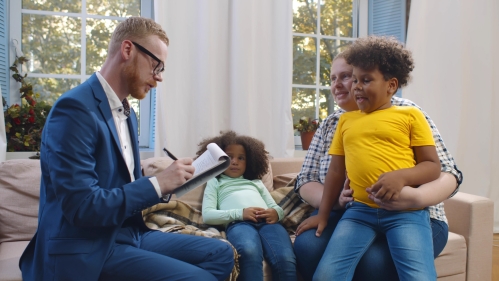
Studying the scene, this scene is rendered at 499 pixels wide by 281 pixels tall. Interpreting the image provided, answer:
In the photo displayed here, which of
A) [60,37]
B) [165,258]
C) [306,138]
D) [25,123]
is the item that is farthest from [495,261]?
[60,37]

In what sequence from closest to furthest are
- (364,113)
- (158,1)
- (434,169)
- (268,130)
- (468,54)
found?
(434,169)
(364,113)
(158,1)
(268,130)
(468,54)

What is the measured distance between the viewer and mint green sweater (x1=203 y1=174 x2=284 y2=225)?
6.88 feet

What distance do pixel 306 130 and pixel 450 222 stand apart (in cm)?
127

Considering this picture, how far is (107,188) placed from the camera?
1401 mm

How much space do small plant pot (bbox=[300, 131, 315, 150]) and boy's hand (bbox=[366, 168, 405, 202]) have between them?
1683 mm

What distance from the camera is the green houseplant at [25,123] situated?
269 cm

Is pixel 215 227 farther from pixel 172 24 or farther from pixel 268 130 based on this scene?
pixel 172 24

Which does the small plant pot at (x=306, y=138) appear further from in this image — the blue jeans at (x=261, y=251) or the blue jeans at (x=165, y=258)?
the blue jeans at (x=165, y=258)

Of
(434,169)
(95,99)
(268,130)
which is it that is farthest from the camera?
(268,130)

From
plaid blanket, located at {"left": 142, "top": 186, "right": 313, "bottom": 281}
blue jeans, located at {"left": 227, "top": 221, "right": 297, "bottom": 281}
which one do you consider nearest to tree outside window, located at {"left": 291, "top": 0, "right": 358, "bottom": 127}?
plaid blanket, located at {"left": 142, "top": 186, "right": 313, "bottom": 281}

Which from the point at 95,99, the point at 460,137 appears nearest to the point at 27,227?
the point at 95,99

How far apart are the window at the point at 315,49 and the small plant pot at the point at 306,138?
0.32 m

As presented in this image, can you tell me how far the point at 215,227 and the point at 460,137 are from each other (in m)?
2.32

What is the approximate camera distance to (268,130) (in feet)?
10.4
